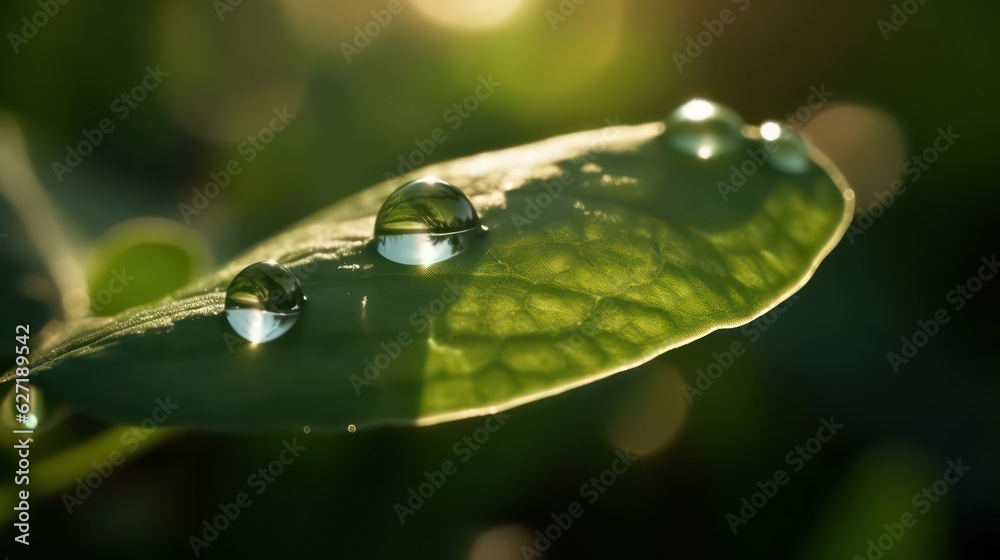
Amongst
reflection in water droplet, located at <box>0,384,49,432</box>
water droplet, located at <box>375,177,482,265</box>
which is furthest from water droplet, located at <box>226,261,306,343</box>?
reflection in water droplet, located at <box>0,384,49,432</box>

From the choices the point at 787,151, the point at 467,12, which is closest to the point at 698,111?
the point at 787,151

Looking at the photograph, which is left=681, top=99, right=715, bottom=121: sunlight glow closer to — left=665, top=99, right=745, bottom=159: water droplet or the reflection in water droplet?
left=665, top=99, right=745, bottom=159: water droplet

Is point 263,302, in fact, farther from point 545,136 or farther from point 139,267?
point 545,136

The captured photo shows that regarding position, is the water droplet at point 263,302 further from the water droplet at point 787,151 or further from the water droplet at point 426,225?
the water droplet at point 787,151

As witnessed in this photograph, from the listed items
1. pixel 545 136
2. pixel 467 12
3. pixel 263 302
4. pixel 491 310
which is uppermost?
pixel 467 12

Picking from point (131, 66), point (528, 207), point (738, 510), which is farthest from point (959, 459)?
point (131, 66)

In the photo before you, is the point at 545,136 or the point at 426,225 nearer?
the point at 426,225

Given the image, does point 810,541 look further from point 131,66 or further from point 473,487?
point 131,66
